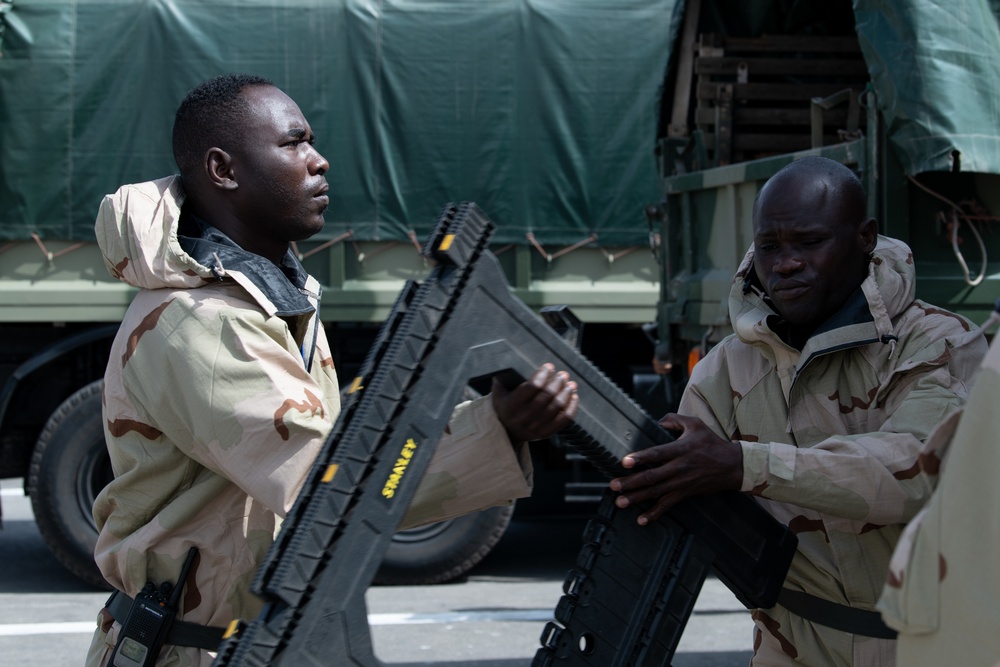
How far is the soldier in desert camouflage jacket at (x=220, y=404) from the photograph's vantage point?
1.94 metres

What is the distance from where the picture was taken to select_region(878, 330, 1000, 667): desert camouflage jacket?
130cm

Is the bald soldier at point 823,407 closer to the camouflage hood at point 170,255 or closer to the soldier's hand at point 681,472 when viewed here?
the soldier's hand at point 681,472

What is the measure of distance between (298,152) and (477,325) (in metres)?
0.62

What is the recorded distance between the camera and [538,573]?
21.6 feet

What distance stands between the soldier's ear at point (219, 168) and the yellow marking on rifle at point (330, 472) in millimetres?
715

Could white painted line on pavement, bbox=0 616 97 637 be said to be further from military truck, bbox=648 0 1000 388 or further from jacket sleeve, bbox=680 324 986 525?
jacket sleeve, bbox=680 324 986 525

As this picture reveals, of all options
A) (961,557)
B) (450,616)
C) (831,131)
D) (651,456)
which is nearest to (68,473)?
(450,616)

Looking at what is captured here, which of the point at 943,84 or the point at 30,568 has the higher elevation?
the point at 943,84

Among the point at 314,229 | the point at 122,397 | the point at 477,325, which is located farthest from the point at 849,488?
the point at 122,397

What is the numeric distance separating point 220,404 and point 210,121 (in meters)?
0.60

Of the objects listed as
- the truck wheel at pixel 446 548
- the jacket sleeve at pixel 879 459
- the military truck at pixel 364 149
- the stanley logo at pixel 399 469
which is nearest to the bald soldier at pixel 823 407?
the jacket sleeve at pixel 879 459

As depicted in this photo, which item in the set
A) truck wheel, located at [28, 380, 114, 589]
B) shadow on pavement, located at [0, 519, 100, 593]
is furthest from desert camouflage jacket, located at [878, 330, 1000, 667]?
shadow on pavement, located at [0, 519, 100, 593]

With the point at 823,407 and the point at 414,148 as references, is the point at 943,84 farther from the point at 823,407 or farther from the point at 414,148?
the point at 414,148

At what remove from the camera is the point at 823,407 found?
87.4 inches
